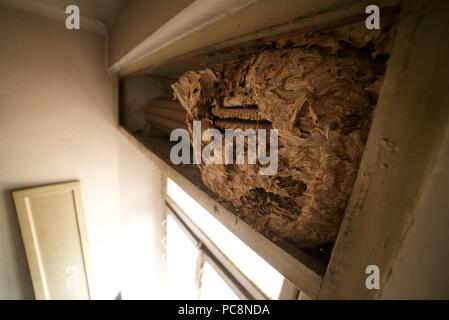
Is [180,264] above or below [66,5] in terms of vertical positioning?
below

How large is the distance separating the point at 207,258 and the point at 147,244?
3.12ft

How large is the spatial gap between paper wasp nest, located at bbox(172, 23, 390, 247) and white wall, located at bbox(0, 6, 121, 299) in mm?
1438

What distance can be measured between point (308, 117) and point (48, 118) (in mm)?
1741

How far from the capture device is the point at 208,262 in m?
1.26

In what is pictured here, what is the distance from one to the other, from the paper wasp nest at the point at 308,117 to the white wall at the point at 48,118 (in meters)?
1.44

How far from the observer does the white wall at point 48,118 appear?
3.76 ft

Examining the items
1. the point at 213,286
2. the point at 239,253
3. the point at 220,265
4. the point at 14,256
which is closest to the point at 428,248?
the point at 239,253

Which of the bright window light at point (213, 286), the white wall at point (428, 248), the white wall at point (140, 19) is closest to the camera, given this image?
the white wall at point (428, 248)

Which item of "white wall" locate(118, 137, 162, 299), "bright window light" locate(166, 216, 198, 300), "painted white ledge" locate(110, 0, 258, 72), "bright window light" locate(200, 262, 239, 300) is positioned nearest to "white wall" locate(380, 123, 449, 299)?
"painted white ledge" locate(110, 0, 258, 72)

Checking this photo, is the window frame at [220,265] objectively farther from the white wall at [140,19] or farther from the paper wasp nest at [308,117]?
the white wall at [140,19]

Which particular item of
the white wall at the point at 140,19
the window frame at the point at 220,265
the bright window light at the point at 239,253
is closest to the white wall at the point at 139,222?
the window frame at the point at 220,265

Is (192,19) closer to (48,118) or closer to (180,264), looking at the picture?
(48,118)

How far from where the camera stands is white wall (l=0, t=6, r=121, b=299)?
45.1 inches
